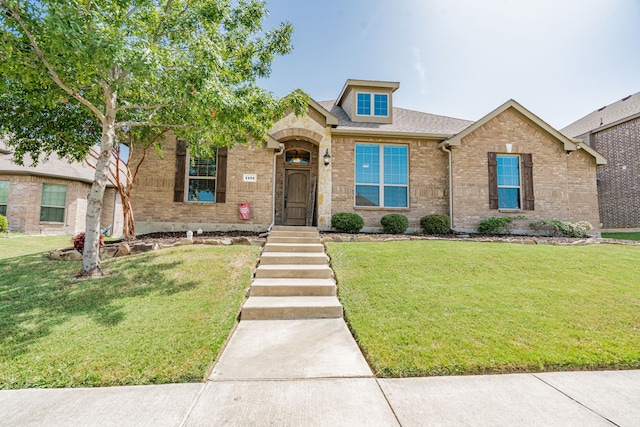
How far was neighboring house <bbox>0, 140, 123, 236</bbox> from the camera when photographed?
13.7m

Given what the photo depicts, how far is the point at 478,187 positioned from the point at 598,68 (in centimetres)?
459

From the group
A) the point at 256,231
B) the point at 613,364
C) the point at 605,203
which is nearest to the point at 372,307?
the point at 613,364

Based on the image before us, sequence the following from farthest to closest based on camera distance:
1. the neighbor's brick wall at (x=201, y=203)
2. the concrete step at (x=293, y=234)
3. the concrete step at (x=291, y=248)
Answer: the neighbor's brick wall at (x=201, y=203) < the concrete step at (x=293, y=234) < the concrete step at (x=291, y=248)

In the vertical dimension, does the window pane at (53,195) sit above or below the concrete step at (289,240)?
above

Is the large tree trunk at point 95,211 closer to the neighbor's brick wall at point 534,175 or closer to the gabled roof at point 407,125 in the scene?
the gabled roof at point 407,125

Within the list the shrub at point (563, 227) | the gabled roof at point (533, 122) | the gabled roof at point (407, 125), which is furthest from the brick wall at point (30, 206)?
the shrub at point (563, 227)

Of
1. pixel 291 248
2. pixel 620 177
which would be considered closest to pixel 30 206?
pixel 291 248

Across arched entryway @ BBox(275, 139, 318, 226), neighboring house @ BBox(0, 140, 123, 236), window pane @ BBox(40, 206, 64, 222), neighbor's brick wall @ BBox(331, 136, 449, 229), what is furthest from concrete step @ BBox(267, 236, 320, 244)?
window pane @ BBox(40, 206, 64, 222)

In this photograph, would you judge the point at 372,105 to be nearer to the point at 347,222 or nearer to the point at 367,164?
the point at 367,164

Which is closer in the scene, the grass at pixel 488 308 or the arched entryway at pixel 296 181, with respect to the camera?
the grass at pixel 488 308

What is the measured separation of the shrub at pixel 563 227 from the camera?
33.9 feet

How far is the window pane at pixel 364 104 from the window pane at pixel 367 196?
3390mm

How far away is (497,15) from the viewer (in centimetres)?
752

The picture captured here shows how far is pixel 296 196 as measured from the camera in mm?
11516
